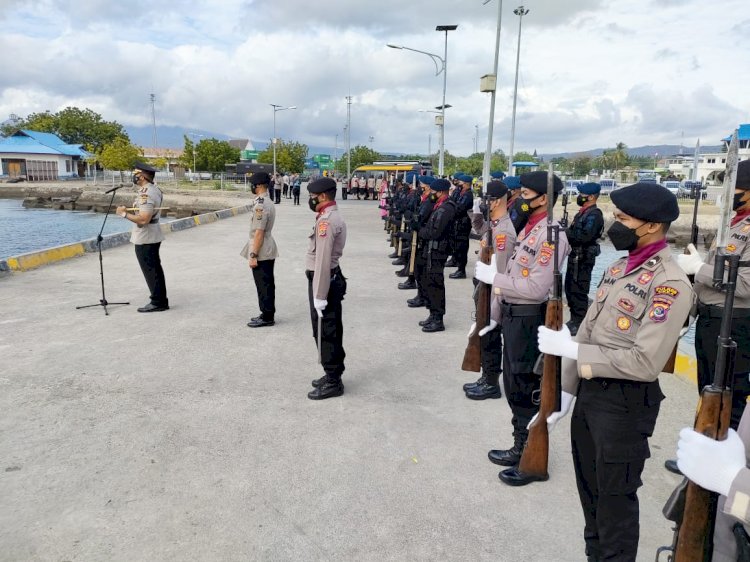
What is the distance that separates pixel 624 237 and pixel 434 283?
13.4ft

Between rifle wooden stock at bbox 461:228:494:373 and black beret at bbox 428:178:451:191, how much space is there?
2731 mm

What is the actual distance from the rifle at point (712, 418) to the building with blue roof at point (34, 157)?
69155mm

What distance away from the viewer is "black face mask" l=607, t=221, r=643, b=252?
216 centimetres

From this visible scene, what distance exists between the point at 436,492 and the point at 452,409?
3.91ft

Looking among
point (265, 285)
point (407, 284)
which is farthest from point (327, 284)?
point (407, 284)

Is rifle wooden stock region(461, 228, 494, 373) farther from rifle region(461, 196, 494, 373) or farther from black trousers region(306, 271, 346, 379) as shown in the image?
black trousers region(306, 271, 346, 379)

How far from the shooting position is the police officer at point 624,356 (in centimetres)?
204

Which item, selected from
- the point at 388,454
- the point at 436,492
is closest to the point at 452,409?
the point at 388,454

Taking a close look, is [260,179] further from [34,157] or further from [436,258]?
[34,157]

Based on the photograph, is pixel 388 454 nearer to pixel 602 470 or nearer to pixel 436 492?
pixel 436 492

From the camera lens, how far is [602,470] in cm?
224

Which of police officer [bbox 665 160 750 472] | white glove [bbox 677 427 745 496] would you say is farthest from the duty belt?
white glove [bbox 677 427 745 496]

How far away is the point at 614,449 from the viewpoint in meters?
2.20

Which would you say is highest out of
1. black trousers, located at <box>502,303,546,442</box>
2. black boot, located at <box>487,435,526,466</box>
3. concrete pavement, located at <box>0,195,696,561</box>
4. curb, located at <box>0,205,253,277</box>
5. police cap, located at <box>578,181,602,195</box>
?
police cap, located at <box>578,181,602,195</box>
